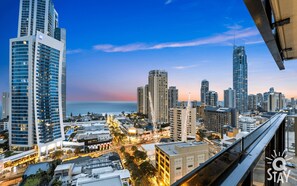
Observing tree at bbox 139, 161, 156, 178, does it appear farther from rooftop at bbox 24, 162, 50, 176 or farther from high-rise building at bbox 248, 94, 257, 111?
high-rise building at bbox 248, 94, 257, 111

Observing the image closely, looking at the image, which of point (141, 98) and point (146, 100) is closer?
point (146, 100)

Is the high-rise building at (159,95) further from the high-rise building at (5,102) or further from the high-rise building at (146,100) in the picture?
the high-rise building at (5,102)

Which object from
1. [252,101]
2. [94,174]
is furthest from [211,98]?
[94,174]

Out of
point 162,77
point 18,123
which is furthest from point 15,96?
point 162,77

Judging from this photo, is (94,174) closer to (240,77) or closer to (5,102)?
(5,102)

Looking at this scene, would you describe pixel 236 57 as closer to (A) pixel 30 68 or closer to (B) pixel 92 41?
(B) pixel 92 41

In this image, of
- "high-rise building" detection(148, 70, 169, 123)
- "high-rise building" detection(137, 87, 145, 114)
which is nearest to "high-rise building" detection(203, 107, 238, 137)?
"high-rise building" detection(148, 70, 169, 123)
